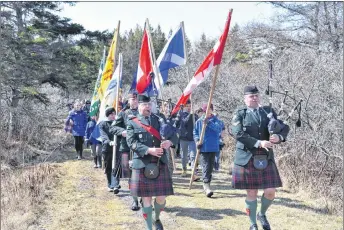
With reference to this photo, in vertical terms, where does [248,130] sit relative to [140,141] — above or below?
above

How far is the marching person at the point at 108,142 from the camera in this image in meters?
7.36

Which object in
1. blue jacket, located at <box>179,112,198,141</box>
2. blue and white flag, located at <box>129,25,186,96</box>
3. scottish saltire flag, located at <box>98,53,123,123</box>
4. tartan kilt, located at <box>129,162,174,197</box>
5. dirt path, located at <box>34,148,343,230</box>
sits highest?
blue and white flag, located at <box>129,25,186,96</box>

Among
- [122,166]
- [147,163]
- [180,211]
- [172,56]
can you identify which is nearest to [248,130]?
[147,163]

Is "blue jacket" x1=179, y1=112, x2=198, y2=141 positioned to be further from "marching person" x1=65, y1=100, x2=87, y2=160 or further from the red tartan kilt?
"marching person" x1=65, y1=100, x2=87, y2=160

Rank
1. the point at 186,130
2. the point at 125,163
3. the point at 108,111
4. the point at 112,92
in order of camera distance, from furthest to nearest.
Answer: the point at 186,130 → the point at 112,92 → the point at 108,111 → the point at 125,163

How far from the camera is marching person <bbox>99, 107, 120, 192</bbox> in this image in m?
7.36

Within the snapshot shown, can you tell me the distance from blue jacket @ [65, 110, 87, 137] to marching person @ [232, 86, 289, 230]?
25.4 feet

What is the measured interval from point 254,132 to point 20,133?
8956 millimetres

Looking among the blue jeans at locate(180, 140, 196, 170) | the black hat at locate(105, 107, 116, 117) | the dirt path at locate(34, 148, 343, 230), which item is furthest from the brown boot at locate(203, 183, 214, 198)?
the black hat at locate(105, 107, 116, 117)

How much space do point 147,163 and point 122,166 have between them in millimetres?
1992

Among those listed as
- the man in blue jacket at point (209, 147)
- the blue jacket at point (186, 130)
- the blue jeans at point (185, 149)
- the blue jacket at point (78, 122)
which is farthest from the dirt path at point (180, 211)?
the blue jacket at point (78, 122)

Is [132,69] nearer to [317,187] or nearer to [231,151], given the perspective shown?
[231,151]

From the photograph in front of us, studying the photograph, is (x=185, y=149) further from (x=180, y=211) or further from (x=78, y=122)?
(x=78, y=122)

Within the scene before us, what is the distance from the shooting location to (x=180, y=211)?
609 centimetres
